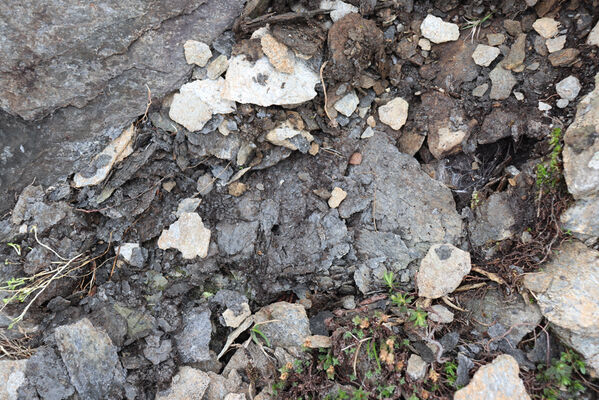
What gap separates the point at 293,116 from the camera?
2.38 metres

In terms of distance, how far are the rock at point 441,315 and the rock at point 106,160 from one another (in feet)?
6.32

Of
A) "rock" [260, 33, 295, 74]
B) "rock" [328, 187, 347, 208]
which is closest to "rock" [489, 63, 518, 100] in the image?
"rock" [328, 187, 347, 208]

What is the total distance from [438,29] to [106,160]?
2.05m

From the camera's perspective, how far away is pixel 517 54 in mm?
2240

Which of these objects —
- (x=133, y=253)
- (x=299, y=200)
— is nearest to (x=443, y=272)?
(x=299, y=200)

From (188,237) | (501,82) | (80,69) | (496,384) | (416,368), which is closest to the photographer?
(496,384)

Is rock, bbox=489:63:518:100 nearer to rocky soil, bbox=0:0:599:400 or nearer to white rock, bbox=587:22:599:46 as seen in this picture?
rocky soil, bbox=0:0:599:400

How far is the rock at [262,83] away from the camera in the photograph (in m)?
2.26

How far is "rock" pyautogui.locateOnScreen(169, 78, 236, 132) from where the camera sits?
2.30m

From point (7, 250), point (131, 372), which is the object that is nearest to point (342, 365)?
point (131, 372)

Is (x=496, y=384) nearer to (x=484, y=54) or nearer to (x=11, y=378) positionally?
(x=484, y=54)

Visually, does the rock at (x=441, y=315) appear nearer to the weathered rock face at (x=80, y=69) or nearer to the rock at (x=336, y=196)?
the rock at (x=336, y=196)

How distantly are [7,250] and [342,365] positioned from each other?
6.44 ft

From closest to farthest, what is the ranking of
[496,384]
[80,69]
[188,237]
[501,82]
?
[496,384] < [80,69] < [501,82] < [188,237]
